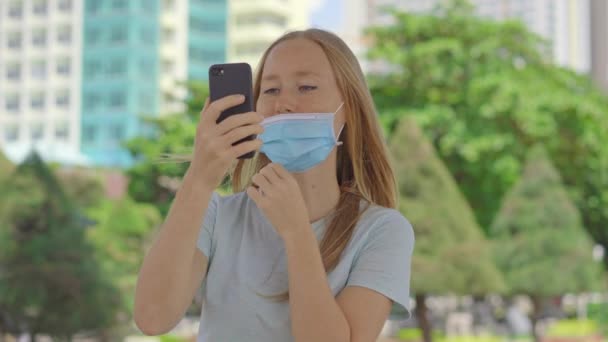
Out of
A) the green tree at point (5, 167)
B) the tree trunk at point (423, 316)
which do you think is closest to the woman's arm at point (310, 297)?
the green tree at point (5, 167)

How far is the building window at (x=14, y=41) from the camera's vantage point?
45.6m

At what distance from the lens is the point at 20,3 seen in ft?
150

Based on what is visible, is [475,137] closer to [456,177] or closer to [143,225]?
[456,177]

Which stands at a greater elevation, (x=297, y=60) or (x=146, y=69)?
(x=297, y=60)

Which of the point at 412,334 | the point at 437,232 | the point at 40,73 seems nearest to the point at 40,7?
the point at 40,73

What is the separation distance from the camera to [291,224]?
1.53 metres

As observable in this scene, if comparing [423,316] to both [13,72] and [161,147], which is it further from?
[13,72]

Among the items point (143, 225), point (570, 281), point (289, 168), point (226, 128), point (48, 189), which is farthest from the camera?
point (143, 225)

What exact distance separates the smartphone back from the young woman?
0.04 meters

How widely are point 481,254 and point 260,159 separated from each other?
12228 millimetres

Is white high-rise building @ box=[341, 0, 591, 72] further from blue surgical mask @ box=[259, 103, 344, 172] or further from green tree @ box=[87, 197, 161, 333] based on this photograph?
blue surgical mask @ box=[259, 103, 344, 172]

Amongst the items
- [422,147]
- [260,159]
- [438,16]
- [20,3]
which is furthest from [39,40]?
[260,159]

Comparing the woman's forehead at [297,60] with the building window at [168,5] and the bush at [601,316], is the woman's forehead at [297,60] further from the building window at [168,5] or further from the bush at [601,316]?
the building window at [168,5]

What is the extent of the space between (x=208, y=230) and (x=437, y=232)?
40.5 ft
